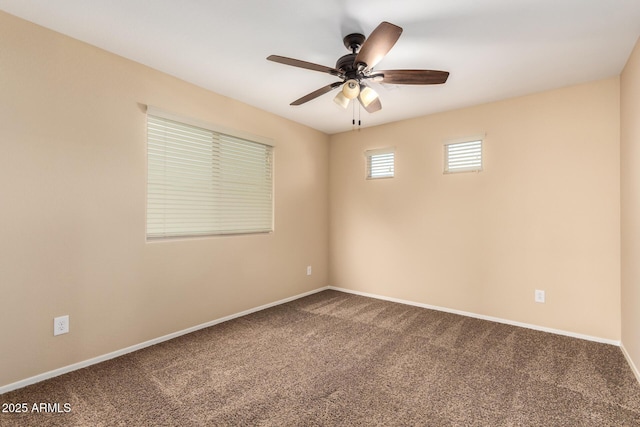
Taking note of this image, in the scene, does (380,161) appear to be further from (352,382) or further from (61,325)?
(61,325)

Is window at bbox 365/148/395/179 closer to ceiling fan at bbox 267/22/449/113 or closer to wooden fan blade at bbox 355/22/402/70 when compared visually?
ceiling fan at bbox 267/22/449/113

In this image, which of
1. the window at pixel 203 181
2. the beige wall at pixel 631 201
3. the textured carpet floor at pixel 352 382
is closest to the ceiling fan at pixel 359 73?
the window at pixel 203 181

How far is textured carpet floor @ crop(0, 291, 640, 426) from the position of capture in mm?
1778

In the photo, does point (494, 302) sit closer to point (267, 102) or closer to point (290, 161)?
point (290, 161)

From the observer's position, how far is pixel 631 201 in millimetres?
2383

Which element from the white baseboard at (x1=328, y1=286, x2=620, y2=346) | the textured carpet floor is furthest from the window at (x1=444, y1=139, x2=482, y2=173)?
the textured carpet floor

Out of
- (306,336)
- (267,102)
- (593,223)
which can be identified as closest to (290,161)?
→ (267,102)

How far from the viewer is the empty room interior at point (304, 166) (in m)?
2.04

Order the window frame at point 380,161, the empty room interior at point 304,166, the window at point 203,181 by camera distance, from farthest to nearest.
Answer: the window frame at point 380,161, the window at point 203,181, the empty room interior at point 304,166

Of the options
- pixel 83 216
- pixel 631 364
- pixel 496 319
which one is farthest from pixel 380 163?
pixel 83 216

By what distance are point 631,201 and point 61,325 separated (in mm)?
4369

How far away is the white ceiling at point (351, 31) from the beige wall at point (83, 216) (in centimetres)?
25

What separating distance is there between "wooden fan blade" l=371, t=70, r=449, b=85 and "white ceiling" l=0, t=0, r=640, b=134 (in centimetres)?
31

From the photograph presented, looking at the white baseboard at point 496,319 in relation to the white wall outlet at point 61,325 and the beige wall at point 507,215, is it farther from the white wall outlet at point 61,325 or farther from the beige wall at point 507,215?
the white wall outlet at point 61,325
